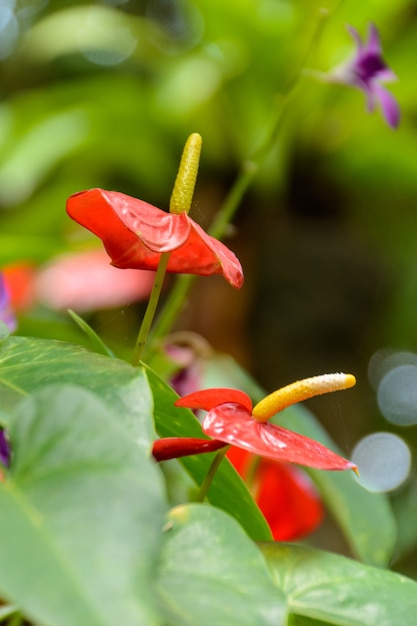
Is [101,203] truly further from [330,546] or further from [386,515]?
[330,546]

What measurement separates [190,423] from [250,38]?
62.8 inches

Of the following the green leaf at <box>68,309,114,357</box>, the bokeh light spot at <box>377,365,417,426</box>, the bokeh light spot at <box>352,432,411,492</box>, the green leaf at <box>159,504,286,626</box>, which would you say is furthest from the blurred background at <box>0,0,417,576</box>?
the green leaf at <box>159,504,286,626</box>

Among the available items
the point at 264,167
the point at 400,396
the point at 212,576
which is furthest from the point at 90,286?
the point at 400,396

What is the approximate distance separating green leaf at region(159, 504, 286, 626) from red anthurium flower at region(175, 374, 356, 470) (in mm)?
24

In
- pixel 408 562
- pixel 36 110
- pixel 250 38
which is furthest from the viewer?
pixel 408 562

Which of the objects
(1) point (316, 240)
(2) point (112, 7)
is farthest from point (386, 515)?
(2) point (112, 7)

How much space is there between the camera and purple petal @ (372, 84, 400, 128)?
51cm

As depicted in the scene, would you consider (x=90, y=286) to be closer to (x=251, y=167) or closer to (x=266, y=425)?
(x=251, y=167)

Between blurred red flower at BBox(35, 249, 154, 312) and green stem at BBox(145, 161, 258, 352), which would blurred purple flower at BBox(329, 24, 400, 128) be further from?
blurred red flower at BBox(35, 249, 154, 312)

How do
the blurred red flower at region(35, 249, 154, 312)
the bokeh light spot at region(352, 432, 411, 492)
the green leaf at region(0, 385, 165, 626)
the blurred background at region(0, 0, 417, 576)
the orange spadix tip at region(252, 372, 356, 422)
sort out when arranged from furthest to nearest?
the bokeh light spot at region(352, 432, 411, 492)
the blurred background at region(0, 0, 417, 576)
the blurred red flower at region(35, 249, 154, 312)
the orange spadix tip at region(252, 372, 356, 422)
the green leaf at region(0, 385, 165, 626)

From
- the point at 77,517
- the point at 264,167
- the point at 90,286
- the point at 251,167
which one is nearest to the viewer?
the point at 77,517

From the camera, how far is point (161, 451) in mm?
248

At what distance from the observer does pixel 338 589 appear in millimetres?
254

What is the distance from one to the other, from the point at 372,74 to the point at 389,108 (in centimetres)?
4
